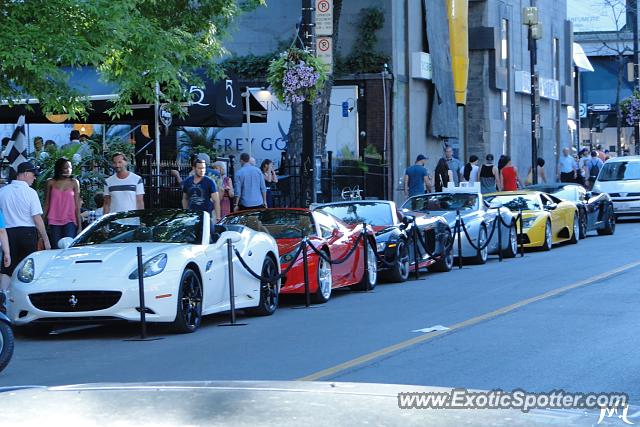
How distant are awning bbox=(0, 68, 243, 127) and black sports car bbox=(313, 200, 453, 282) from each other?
8.92ft

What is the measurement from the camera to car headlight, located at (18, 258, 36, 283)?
515 inches

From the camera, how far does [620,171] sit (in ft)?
119

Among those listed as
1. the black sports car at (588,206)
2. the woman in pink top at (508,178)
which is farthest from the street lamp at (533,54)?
the black sports car at (588,206)

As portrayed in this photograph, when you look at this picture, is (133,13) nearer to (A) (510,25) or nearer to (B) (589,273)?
(B) (589,273)

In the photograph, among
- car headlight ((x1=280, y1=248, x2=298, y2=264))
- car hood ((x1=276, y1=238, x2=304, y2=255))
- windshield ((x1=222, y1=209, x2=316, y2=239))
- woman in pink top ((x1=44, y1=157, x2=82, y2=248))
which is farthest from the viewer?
woman in pink top ((x1=44, y1=157, x2=82, y2=248))

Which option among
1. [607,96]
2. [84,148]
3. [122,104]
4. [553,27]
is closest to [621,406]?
[122,104]

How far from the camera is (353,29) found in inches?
1368

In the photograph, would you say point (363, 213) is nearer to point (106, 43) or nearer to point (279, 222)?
point (279, 222)

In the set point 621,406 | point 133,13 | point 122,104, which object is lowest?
point 621,406

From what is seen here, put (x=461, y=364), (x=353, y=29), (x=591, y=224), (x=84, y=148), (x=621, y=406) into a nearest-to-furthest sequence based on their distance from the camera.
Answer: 1. (x=621, y=406)
2. (x=461, y=364)
3. (x=84, y=148)
4. (x=591, y=224)
5. (x=353, y=29)

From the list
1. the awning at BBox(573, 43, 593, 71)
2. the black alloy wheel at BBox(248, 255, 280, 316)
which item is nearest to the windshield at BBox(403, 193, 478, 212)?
the black alloy wheel at BBox(248, 255, 280, 316)

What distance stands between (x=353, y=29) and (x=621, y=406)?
1259 inches

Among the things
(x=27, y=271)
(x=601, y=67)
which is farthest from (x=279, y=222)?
(x=601, y=67)

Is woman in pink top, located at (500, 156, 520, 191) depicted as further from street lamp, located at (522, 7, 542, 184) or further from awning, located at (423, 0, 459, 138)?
street lamp, located at (522, 7, 542, 184)
